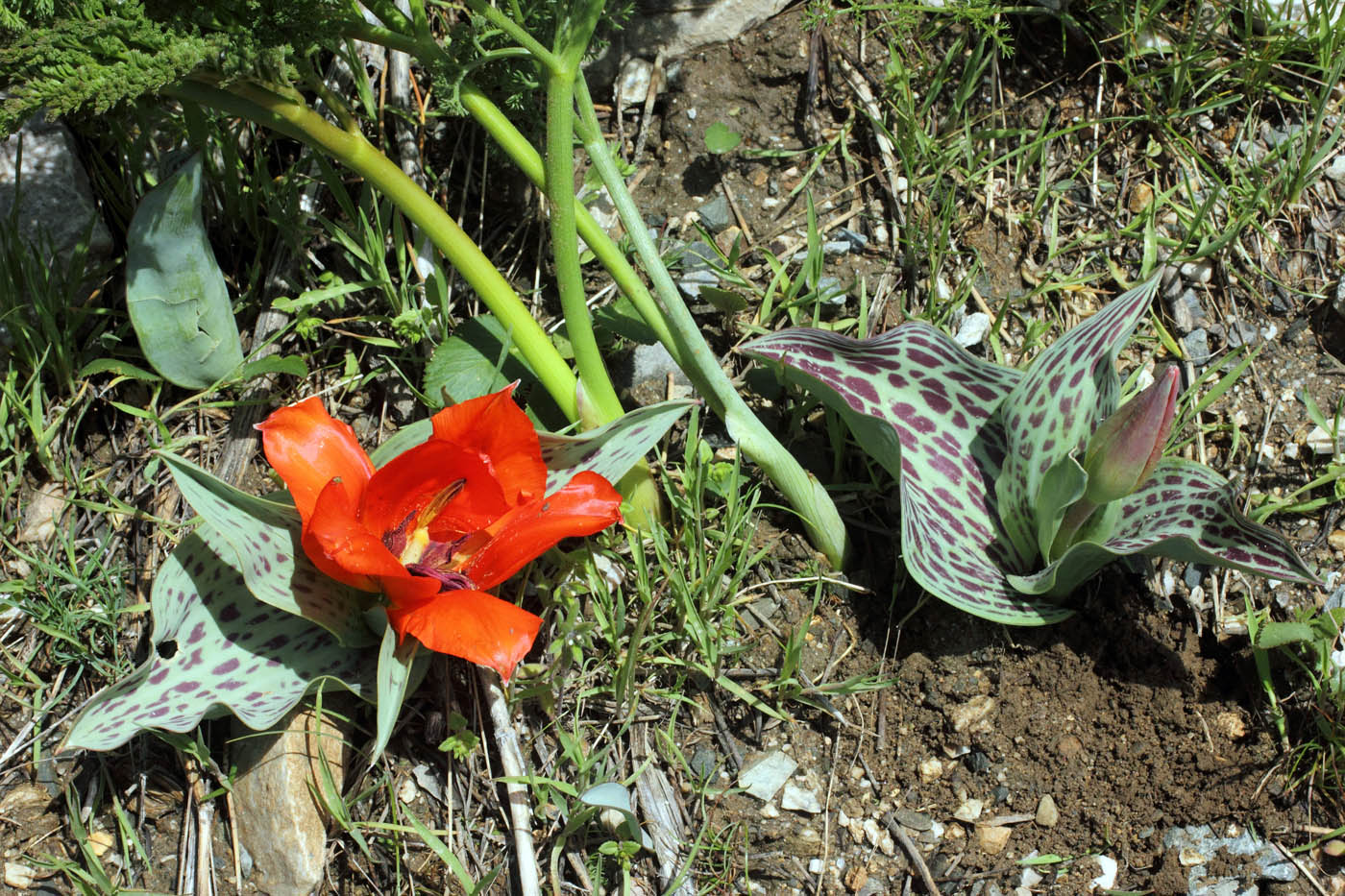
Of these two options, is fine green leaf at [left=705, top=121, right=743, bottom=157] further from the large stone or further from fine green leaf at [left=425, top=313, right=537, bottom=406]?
the large stone

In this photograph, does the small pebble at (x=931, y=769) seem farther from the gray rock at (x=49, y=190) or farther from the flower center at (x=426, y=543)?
the gray rock at (x=49, y=190)

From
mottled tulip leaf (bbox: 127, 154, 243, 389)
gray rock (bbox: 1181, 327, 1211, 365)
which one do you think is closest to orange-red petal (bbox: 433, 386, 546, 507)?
mottled tulip leaf (bbox: 127, 154, 243, 389)

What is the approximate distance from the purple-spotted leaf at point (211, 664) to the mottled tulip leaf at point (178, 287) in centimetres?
56

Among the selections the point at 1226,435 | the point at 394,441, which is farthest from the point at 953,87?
the point at 394,441

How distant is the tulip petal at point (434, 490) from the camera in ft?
5.67

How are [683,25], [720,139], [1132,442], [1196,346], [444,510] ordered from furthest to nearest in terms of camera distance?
[683,25] → [720,139] → [1196,346] → [444,510] → [1132,442]

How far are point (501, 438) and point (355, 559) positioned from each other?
0.29 metres

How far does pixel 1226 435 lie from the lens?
2293 mm

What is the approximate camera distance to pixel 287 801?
1.91 m

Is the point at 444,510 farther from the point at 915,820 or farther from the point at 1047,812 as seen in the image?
the point at 1047,812

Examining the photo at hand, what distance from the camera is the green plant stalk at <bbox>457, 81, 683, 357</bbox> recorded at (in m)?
2.03

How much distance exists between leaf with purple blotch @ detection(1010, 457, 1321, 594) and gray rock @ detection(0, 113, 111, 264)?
211cm

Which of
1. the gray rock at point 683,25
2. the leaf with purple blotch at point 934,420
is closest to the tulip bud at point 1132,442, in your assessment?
the leaf with purple blotch at point 934,420

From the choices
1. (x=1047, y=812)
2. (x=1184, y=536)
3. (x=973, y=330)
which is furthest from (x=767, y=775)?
(x=973, y=330)
